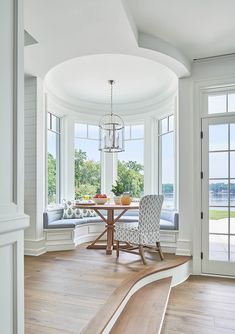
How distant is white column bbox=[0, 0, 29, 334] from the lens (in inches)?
42.3

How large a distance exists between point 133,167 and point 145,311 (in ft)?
12.0

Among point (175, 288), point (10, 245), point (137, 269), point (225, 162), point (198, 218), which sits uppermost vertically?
point (225, 162)

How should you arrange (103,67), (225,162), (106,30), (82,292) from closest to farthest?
(82,292) < (106,30) < (225,162) < (103,67)

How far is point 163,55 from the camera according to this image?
11.1ft

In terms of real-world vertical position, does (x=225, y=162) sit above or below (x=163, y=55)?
below

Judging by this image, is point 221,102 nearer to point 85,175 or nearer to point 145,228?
point 145,228

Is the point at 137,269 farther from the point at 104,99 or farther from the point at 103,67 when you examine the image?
the point at 104,99

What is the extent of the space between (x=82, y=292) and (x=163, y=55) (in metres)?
2.93

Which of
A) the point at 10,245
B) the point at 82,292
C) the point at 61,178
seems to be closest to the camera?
the point at 10,245

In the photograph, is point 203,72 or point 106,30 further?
point 203,72

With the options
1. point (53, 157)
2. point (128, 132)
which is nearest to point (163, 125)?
point (128, 132)

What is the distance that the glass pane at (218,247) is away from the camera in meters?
3.74

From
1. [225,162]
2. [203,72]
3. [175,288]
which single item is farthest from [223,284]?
[203,72]

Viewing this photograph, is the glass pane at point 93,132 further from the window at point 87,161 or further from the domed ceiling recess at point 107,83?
the domed ceiling recess at point 107,83
